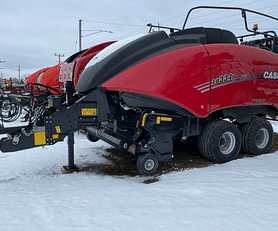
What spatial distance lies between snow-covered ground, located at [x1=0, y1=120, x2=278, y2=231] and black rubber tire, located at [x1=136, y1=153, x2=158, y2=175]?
168 millimetres

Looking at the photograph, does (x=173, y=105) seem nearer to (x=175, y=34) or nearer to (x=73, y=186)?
(x=175, y=34)

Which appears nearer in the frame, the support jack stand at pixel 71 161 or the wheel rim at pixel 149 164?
the wheel rim at pixel 149 164

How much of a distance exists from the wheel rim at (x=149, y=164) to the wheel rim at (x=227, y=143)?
1384mm

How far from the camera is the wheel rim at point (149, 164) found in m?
3.91

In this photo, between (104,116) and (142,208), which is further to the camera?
(104,116)

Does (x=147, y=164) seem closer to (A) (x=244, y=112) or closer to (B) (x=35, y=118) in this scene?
(B) (x=35, y=118)

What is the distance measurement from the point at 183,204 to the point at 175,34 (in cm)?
270

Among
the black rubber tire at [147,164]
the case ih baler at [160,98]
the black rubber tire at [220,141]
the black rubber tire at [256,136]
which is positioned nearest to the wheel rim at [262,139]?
the black rubber tire at [256,136]

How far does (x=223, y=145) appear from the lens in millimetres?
4676

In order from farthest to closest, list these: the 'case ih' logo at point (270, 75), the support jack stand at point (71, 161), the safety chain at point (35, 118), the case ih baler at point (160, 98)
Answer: the 'case ih' logo at point (270, 75) < the support jack stand at point (71, 161) < the case ih baler at point (160, 98) < the safety chain at point (35, 118)

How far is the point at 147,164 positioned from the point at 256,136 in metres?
2.42

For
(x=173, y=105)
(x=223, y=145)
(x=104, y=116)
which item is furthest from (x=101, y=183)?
(x=223, y=145)

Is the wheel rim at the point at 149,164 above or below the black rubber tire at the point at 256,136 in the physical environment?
below

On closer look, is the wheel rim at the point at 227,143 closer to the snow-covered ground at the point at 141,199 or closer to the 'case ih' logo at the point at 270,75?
the snow-covered ground at the point at 141,199
